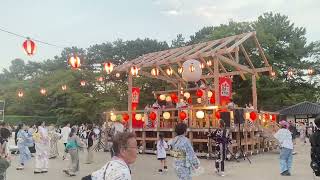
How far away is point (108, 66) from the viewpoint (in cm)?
1853

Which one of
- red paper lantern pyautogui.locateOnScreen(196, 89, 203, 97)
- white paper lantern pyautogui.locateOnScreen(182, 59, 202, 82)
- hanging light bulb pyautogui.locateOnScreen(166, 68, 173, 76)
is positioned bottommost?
red paper lantern pyautogui.locateOnScreen(196, 89, 203, 97)

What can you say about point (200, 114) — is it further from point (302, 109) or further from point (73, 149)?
point (302, 109)

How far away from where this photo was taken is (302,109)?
1330 inches

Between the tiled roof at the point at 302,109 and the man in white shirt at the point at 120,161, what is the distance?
107 ft

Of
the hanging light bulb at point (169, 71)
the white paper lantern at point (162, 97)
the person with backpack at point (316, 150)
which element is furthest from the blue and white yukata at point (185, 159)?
the white paper lantern at point (162, 97)

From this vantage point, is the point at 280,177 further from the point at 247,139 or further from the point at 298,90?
the point at 298,90

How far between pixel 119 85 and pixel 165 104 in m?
12.9

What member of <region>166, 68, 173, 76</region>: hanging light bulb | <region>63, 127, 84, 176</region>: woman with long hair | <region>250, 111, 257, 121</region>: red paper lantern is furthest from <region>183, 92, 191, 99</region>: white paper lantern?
<region>63, 127, 84, 176</region>: woman with long hair

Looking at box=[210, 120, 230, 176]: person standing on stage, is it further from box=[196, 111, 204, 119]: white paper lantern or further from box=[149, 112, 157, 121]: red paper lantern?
box=[149, 112, 157, 121]: red paper lantern

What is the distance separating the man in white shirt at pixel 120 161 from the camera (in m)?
2.99

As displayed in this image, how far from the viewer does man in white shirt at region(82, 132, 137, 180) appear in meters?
2.99

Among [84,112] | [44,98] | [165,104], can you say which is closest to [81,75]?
[84,112]

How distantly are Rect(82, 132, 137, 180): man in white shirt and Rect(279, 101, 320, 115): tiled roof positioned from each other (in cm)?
3259

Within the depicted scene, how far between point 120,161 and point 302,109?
3331 cm
